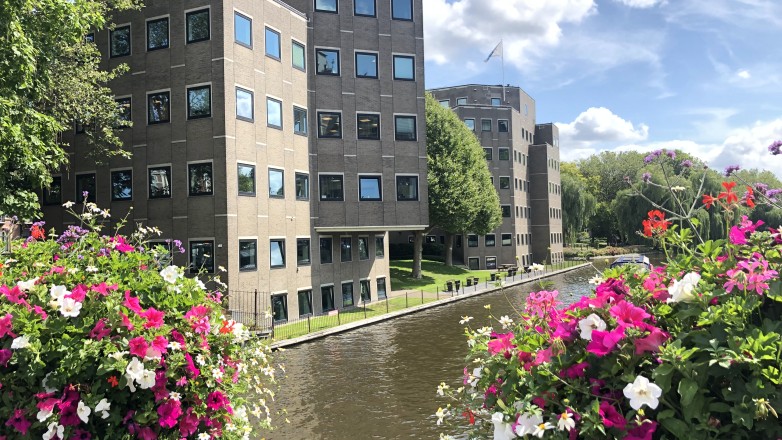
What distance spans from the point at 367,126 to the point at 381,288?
1138 centimetres

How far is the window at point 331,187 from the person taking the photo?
31.5 meters

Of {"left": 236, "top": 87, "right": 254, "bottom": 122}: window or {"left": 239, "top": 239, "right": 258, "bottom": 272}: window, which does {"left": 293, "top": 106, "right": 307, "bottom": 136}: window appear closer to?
{"left": 236, "top": 87, "right": 254, "bottom": 122}: window

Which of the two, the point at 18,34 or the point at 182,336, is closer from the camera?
the point at 182,336

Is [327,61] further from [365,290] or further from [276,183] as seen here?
[365,290]

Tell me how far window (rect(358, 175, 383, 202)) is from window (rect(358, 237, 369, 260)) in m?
3.63

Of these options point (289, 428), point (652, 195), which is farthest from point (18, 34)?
point (652, 195)

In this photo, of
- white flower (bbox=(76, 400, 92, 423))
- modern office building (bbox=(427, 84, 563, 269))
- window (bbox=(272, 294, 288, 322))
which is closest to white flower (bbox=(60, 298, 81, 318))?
white flower (bbox=(76, 400, 92, 423))

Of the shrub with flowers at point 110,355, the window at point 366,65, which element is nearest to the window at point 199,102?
the window at point 366,65

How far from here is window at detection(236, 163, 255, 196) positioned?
26.3 m

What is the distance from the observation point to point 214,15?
84.9 feet

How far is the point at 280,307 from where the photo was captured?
93.0 feet

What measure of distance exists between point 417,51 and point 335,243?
12.6 m

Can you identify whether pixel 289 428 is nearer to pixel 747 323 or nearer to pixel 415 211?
pixel 747 323

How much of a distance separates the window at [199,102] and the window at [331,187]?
25.0 ft
